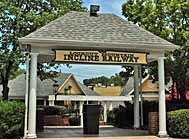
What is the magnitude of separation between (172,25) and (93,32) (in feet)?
19.5

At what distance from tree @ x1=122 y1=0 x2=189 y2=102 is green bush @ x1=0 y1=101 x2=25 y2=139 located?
9.02 m

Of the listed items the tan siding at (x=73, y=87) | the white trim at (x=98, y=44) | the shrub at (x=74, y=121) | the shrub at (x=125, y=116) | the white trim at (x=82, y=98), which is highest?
the white trim at (x=98, y=44)

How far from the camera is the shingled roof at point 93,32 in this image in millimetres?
14547

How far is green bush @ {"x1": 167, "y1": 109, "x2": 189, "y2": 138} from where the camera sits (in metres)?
14.8

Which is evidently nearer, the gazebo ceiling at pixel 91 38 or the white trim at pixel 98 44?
the white trim at pixel 98 44

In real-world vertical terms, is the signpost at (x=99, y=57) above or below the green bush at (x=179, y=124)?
above

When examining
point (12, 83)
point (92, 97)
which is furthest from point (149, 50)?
point (12, 83)

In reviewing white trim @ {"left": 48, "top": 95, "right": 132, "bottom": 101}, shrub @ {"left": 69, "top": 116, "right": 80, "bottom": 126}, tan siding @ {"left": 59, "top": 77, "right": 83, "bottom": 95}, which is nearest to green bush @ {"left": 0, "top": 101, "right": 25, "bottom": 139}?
shrub @ {"left": 69, "top": 116, "right": 80, "bottom": 126}

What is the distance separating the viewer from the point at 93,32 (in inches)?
619

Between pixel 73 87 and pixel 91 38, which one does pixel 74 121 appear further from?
pixel 91 38

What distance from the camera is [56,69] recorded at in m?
24.5

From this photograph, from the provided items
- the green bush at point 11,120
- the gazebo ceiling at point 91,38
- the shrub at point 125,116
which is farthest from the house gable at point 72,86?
the green bush at point 11,120

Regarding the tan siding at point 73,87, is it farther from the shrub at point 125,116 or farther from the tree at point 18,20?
the shrub at point 125,116

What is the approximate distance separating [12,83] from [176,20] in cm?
2149
